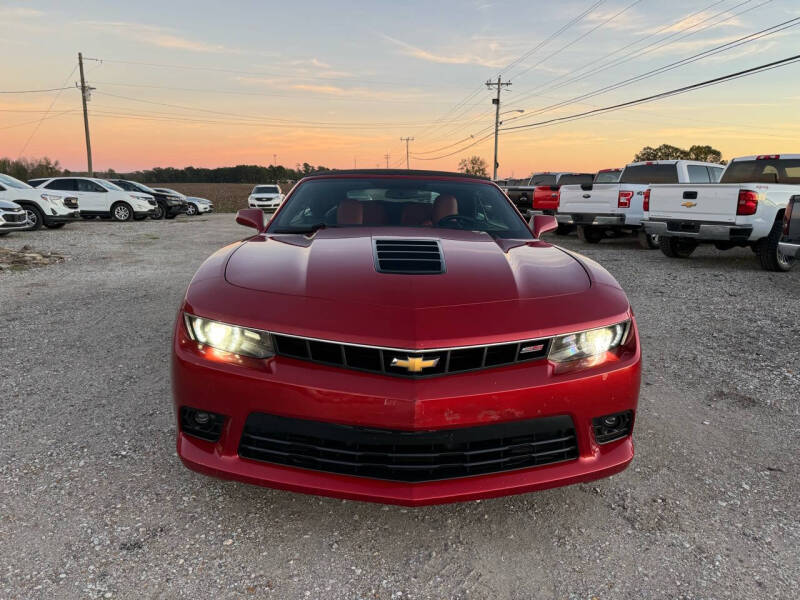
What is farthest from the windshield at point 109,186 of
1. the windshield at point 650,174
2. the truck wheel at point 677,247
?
the truck wheel at point 677,247

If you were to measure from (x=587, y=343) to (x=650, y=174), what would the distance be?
11.6 m

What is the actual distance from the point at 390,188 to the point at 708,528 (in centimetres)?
253

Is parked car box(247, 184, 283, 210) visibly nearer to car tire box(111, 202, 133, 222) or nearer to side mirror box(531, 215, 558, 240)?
car tire box(111, 202, 133, 222)

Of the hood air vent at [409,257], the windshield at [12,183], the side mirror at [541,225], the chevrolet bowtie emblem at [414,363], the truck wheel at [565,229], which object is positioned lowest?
the truck wheel at [565,229]

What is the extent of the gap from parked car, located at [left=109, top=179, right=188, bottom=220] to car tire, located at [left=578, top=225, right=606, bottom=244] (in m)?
17.0

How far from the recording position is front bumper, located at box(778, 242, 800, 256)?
6.93 meters

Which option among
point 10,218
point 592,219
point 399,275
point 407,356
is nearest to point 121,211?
point 10,218

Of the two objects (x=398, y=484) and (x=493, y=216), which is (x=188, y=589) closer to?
(x=398, y=484)

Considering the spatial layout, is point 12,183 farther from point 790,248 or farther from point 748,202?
point 790,248

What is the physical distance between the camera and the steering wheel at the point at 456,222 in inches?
131

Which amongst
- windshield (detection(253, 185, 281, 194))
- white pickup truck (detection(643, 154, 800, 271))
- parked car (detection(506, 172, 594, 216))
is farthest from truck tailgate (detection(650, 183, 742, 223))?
windshield (detection(253, 185, 281, 194))

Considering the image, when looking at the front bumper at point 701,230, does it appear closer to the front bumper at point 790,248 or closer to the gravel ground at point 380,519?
the front bumper at point 790,248

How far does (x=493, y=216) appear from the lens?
3.43 meters

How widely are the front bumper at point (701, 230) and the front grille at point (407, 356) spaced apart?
328 inches
